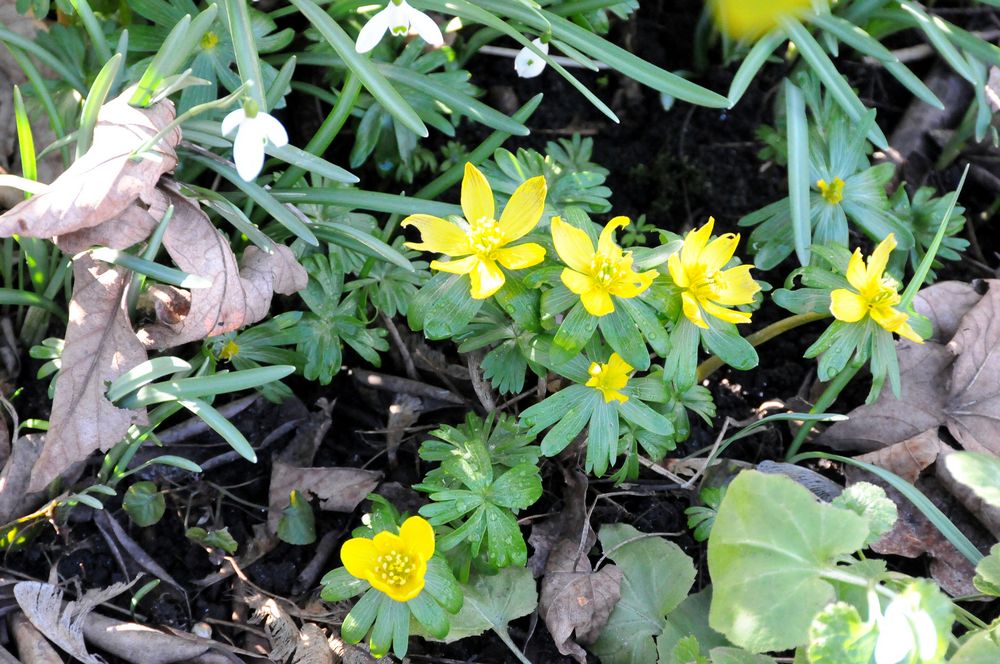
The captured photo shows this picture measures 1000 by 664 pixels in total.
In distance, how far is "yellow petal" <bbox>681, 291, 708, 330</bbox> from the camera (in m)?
1.74

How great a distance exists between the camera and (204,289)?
1819mm

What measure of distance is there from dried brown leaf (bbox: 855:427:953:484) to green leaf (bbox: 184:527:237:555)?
143 cm

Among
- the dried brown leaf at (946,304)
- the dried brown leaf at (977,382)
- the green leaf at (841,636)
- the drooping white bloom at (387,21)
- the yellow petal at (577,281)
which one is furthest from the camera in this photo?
the dried brown leaf at (946,304)

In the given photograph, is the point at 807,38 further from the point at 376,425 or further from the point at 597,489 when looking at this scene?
the point at 376,425

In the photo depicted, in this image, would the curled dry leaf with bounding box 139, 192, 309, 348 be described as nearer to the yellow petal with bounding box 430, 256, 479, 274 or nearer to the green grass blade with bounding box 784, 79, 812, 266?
the yellow petal with bounding box 430, 256, 479, 274

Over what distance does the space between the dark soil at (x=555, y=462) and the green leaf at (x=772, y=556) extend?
0.51 metres

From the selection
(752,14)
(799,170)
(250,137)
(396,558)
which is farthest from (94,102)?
(752,14)

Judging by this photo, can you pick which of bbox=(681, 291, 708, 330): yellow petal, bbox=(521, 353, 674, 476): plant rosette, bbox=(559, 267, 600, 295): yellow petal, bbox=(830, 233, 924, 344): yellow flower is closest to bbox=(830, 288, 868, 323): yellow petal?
bbox=(830, 233, 924, 344): yellow flower

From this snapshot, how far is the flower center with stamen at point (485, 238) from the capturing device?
68.9 inches

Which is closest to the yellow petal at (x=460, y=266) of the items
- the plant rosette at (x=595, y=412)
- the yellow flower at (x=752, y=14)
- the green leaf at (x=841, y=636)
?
the plant rosette at (x=595, y=412)

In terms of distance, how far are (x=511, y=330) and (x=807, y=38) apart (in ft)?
3.70

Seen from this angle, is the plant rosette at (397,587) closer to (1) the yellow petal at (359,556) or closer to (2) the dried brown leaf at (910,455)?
(1) the yellow petal at (359,556)

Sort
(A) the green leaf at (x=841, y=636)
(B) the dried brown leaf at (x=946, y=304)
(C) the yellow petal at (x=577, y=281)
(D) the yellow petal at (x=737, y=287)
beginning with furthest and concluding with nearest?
(B) the dried brown leaf at (x=946, y=304) → (D) the yellow petal at (x=737, y=287) → (C) the yellow petal at (x=577, y=281) → (A) the green leaf at (x=841, y=636)

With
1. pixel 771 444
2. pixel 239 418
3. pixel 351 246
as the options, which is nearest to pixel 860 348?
pixel 771 444
